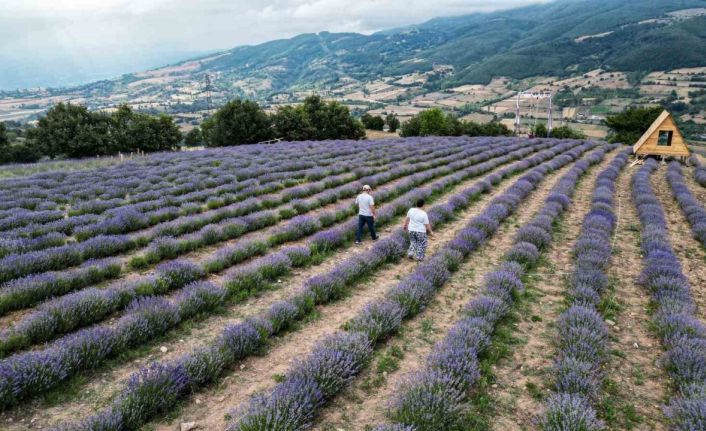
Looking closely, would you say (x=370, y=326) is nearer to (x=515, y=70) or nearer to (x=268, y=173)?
(x=268, y=173)

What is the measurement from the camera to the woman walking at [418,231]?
A: 849 cm

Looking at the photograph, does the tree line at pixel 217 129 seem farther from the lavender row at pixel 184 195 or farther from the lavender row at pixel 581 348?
the lavender row at pixel 581 348

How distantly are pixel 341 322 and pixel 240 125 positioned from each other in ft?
131

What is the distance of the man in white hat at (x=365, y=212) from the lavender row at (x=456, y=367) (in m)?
3.23

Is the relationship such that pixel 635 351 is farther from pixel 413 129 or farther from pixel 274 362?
pixel 413 129

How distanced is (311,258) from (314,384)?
4503mm

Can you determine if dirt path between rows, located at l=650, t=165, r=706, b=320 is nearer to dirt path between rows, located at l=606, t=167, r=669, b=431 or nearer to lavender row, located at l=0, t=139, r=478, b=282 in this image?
dirt path between rows, located at l=606, t=167, r=669, b=431

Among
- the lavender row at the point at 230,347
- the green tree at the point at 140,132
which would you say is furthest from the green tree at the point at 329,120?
the lavender row at the point at 230,347

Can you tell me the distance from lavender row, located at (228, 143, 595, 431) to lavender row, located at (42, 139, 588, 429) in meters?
0.70

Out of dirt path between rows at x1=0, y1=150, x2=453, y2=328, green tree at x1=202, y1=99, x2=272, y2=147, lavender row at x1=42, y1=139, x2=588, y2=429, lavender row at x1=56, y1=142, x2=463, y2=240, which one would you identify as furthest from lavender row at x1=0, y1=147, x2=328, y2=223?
green tree at x1=202, y1=99, x2=272, y2=147

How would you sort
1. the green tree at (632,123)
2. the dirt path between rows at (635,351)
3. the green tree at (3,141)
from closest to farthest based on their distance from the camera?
1. the dirt path between rows at (635,351)
2. the green tree at (3,141)
3. the green tree at (632,123)

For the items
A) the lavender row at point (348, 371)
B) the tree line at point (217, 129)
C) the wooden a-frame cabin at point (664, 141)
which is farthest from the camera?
the tree line at point (217, 129)

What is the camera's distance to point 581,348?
191 inches

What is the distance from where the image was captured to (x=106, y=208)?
11516mm
